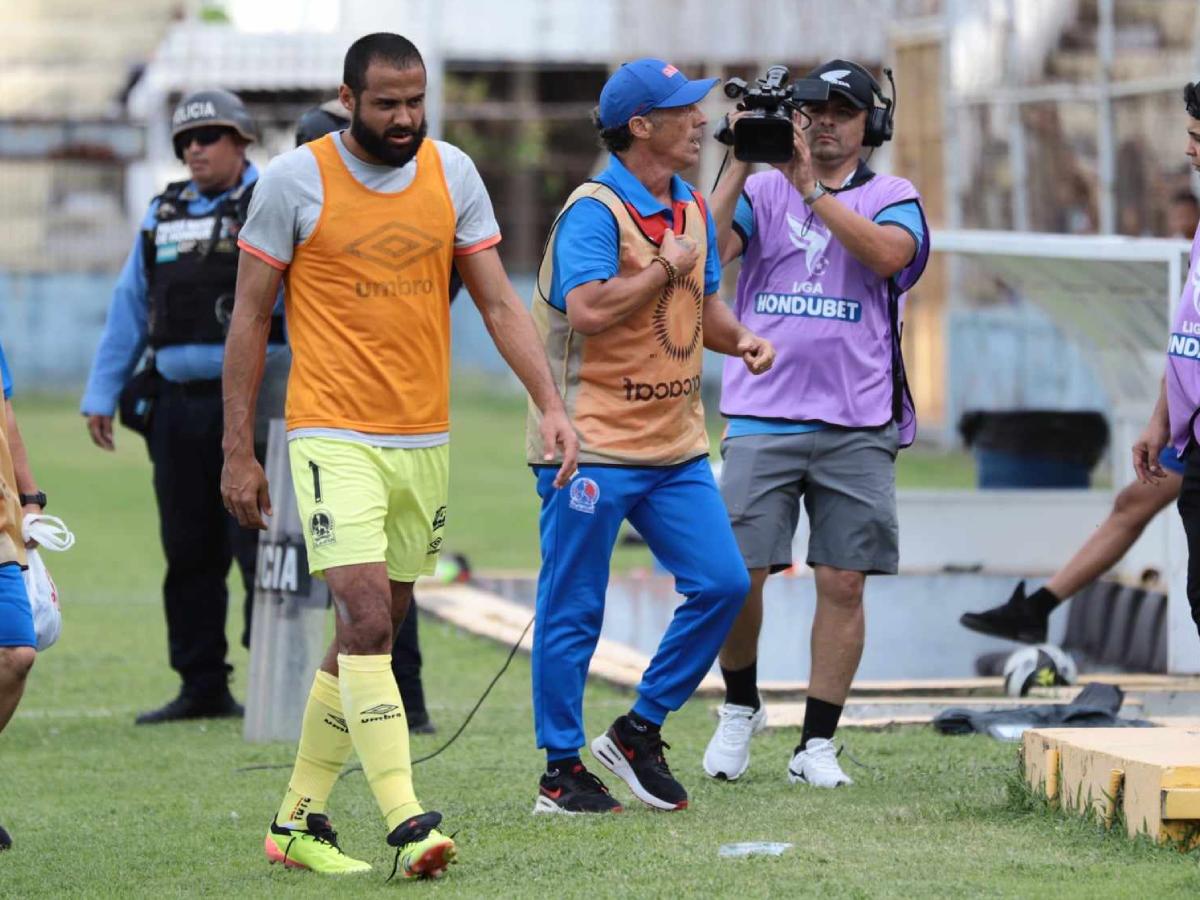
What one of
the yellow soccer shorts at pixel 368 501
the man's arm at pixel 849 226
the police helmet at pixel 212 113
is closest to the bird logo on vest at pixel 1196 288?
the man's arm at pixel 849 226

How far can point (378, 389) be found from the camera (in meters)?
5.91

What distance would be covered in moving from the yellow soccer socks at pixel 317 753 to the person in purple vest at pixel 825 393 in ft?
5.50

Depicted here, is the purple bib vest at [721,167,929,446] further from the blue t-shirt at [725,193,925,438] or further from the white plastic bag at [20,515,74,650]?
the white plastic bag at [20,515,74,650]

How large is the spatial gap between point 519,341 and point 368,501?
656 mm

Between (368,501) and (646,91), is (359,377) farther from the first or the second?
(646,91)

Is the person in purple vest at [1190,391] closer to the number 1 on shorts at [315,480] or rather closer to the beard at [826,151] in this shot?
the beard at [826,151]

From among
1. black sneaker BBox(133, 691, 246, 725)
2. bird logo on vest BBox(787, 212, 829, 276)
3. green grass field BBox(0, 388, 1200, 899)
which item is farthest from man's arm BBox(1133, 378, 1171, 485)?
black sneaker BBox(133, 691, 246, 725)

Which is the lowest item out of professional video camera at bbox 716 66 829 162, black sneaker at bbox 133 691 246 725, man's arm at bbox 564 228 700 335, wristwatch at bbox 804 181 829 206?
black sneaker at bbox 133 691 246 725

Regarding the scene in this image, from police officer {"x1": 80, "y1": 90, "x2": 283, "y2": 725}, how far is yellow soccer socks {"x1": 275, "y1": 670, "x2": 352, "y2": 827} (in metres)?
3.11

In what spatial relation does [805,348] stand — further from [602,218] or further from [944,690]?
[944,690]

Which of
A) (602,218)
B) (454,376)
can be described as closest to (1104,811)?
(602,218)

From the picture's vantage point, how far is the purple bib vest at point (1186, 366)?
21.2ft

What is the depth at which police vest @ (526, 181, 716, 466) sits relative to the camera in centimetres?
662

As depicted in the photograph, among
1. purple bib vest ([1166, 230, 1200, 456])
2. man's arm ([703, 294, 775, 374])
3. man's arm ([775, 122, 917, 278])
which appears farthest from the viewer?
man's arm ([775, 122, 917, 278])
